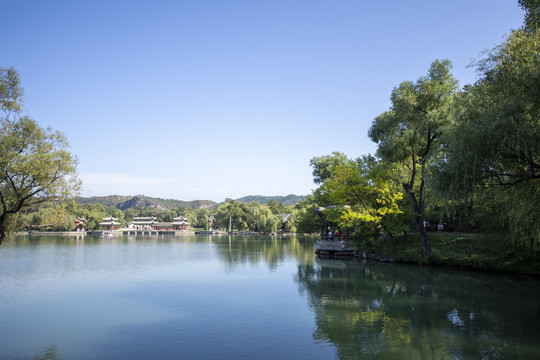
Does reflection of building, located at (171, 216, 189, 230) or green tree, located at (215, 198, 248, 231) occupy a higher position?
green tree, located at (215, 198, 248, 231)

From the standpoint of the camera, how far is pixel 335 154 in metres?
52.4

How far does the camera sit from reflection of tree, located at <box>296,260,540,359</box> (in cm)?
975

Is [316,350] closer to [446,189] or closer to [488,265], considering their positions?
[446,189]

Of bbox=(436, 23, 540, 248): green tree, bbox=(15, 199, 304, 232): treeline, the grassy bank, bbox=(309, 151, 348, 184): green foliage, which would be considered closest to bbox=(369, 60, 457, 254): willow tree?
the grassy bank

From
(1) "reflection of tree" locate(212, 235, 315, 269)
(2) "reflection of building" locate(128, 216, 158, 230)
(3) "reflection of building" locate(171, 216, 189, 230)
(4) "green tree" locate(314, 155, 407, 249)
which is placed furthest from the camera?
(2) "reflection of building" locate(128, 216, 158, 230)

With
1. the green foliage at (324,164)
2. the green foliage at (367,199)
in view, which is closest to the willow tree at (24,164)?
the green foliage at (367,199)

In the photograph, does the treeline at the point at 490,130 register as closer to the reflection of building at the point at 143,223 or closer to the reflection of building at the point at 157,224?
the reflection of building at the point at 157,224

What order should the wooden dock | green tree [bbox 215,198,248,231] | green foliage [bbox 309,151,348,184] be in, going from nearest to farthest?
the wooden dock < green foliage [bbox 309,151,348,184] < green tree [bbox 215,198,248,231]

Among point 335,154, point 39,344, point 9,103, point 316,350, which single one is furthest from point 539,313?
point 335,154

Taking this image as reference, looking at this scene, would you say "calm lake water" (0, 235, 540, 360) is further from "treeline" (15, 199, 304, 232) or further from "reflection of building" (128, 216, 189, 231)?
"reflection of building" (128, 216, 189, 231)

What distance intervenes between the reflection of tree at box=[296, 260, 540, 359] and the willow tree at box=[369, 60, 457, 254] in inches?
350

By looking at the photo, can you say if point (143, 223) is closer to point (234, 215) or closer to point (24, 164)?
point (234, 215)

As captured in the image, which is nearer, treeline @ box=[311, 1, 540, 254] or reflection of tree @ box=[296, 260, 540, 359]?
reflection of tree @ box=[296, 260, 540, 359]

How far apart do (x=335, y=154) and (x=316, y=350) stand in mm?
44325
